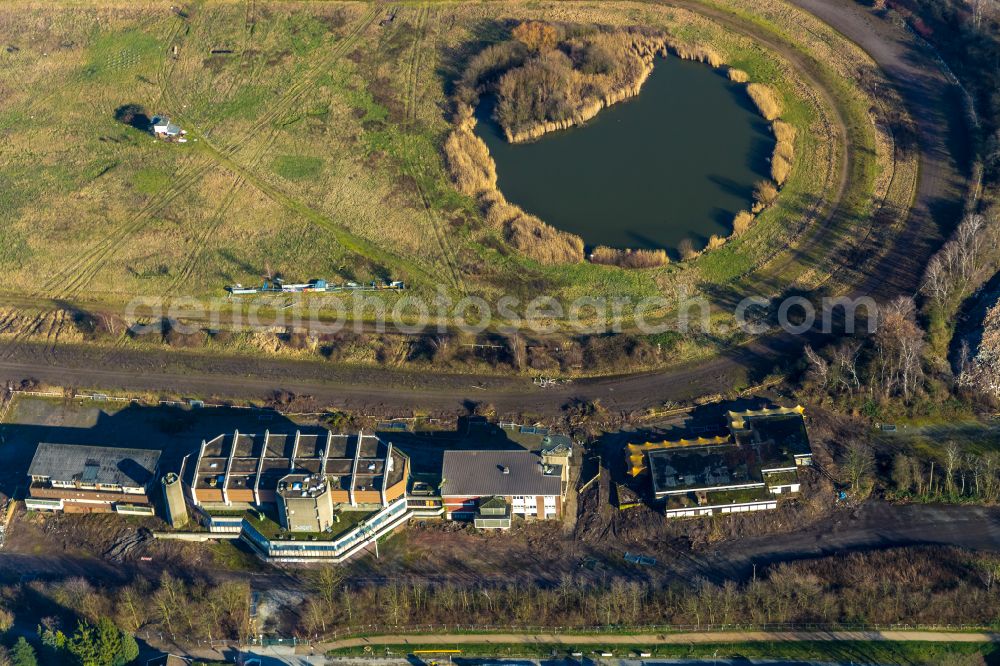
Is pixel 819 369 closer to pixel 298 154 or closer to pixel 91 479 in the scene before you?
pixel 91 479

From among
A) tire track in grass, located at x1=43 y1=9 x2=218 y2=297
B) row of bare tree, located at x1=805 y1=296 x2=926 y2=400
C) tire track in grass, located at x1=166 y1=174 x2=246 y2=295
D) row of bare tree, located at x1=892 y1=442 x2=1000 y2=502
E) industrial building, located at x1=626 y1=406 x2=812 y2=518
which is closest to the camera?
row of bare tree, located at x1=892 y1=442 x2=1000 y2=502

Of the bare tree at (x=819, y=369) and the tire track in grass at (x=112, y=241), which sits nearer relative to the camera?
the bare tree at (x=819, y=369)

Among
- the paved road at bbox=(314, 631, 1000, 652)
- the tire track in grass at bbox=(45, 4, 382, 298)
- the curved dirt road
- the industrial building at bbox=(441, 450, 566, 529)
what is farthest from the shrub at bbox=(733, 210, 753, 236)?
the tire track in grass at bbox=(45, 4, 382, 298)

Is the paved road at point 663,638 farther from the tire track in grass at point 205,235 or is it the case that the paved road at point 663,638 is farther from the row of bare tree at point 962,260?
the tire track in grass at point 205,235

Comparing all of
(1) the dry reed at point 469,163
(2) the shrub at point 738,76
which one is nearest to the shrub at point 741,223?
(2) the shrub at point 738,76

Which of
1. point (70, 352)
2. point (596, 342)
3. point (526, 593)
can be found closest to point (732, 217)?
point (596, 342)

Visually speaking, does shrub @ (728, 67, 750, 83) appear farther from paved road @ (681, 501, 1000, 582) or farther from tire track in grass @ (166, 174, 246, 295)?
paved road @ (681, 501, 1000, 582)
